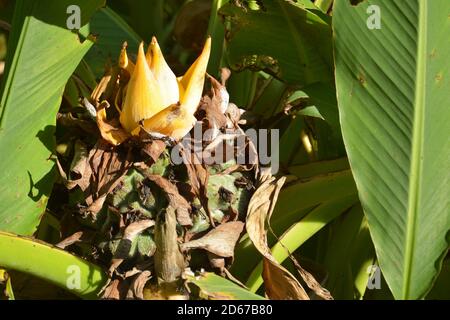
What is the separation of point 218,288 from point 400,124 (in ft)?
1.16

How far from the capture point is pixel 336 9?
117 centimetres

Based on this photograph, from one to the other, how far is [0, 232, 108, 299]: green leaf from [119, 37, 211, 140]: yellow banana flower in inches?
7.6

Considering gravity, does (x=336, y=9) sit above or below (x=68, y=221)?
above

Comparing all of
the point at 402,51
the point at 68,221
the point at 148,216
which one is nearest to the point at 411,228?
the point at 402,51

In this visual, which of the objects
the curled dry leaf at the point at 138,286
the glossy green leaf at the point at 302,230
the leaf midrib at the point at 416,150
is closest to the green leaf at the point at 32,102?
the curled dry leaf at the point at 138,286

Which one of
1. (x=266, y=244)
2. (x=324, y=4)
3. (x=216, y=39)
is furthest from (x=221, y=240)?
(x=324, y=4)

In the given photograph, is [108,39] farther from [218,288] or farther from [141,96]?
[218,288]

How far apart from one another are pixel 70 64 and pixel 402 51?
19.5 inches

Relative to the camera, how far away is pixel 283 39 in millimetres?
1318

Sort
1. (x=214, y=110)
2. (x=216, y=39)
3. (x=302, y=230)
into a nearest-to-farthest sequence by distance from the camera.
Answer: (x=214, y=110) < (x=302, y=230) < (x=216, y=39)

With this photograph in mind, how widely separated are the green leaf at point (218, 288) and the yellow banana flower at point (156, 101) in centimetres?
19

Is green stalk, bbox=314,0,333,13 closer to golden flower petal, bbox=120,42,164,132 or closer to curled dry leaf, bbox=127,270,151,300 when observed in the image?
golden flower petal, bbox=120,42,164,132
